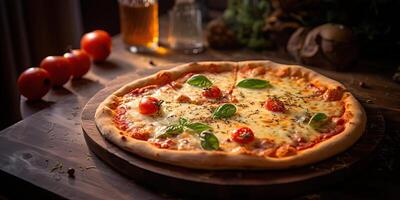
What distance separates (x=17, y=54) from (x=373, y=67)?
2.61 meters

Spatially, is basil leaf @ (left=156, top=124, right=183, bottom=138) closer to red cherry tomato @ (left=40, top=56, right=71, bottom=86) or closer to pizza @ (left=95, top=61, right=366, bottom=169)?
pizza @ (left=95, top=61, right=366, bottom=169)

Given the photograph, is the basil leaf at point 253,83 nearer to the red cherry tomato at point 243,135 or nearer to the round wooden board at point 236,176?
the red cherry tomato at point 243,135

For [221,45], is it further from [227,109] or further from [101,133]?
[101,133]

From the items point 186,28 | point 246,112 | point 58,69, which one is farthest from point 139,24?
point 246,112

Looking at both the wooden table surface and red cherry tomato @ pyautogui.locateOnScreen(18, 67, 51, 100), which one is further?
red cherry tomato @ pyautogui.locateOnScreen(18, 67, 51, 100)

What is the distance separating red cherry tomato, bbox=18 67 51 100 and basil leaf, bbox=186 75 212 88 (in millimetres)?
861

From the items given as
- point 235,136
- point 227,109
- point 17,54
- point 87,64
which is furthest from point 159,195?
point 17,54

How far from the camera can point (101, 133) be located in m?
2.44

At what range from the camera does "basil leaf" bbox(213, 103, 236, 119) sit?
8.42ft

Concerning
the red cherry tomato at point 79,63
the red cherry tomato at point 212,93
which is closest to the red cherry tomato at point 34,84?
the red cherry tomato at point 79,63

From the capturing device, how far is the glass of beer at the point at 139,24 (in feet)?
12.3

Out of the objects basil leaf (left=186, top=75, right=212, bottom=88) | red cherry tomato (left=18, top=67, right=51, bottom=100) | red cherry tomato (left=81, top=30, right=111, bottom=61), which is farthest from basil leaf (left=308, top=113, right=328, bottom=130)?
red cherry tomato (left=81, top=30, right=111, bottom=61)

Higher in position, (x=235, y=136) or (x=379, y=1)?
(x=379, y=1)

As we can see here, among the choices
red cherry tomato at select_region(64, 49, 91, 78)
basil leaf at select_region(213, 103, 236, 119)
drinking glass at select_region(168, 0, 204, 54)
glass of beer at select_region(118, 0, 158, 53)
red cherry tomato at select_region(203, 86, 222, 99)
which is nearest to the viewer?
basil leaf at select_region(213, 103, 236, 119)
